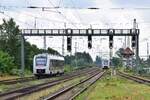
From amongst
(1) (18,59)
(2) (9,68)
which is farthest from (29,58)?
(2) (9,68)

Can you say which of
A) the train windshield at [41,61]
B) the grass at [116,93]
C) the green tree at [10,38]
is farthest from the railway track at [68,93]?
the green tree at [10,38]

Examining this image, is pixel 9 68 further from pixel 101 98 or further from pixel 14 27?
pixel 101 98

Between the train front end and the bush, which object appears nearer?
the train front end

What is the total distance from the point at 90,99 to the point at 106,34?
2043 inches

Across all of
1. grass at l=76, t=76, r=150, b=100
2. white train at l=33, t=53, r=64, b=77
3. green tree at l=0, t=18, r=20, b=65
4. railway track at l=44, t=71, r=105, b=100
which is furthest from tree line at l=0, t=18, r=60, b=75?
grass at l=76, t=76, r=150, b=100

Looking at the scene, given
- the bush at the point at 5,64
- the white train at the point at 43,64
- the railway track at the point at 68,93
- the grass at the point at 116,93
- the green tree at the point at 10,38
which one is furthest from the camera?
the green tree at the point at 10,38

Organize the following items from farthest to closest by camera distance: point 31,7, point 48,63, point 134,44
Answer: point 134,44 → point 48,63 → point 31,7

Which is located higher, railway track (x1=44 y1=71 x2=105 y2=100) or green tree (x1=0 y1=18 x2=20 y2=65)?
green tree (x1=0 y1=18 x2=20 y2=65)

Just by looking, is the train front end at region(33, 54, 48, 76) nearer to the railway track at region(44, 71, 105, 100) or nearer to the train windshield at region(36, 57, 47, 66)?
the train windshield at region(36, 57, 47, 66)

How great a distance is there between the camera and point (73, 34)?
257 feet

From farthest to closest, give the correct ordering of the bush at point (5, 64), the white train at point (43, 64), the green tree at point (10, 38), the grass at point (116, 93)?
the green tree at point (10, 38), the bush at point (5, 64), the white train at point (43, 64), the grass at point (116, 93)

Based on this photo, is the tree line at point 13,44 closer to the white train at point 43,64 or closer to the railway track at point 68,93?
the white train at point 43,64

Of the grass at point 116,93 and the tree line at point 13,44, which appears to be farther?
the tree line at point 13,44

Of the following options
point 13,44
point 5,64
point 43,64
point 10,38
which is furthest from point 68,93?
point 10,38
